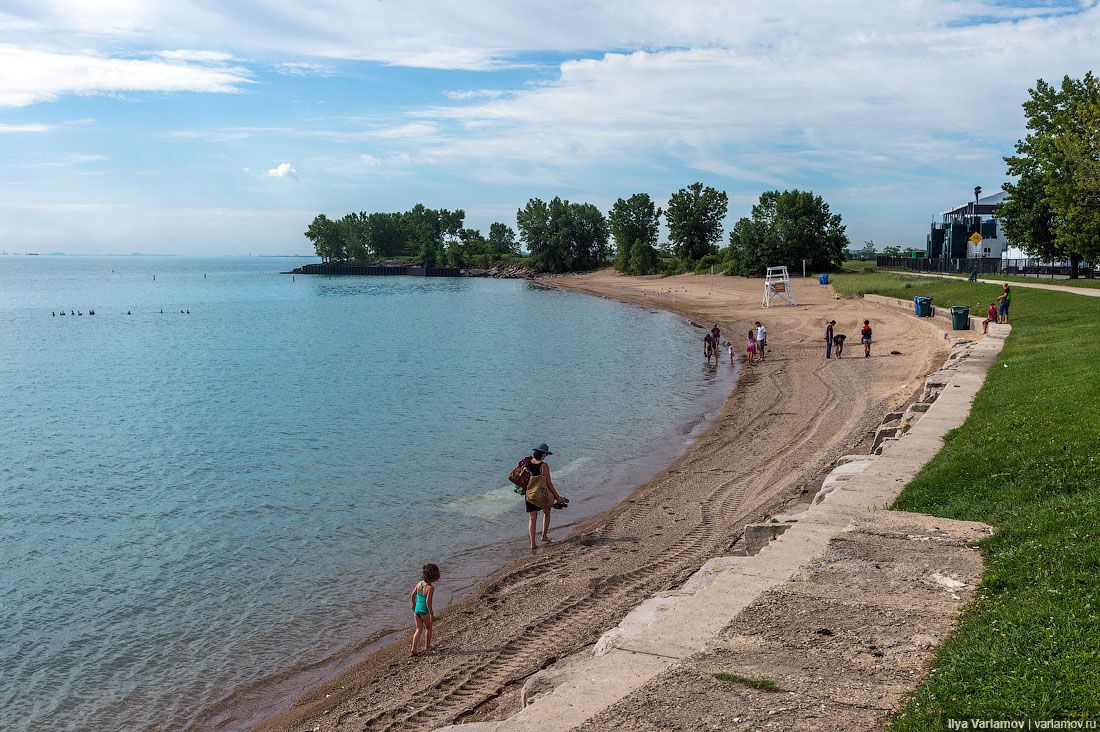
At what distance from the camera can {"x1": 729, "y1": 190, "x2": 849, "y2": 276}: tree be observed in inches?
3762

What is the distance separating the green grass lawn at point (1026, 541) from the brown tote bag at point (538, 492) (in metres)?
6.38

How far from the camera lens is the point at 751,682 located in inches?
271

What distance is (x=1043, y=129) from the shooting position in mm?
42031

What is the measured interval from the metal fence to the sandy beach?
3061cm

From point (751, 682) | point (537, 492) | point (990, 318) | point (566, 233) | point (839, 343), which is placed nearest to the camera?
point (751, 682)

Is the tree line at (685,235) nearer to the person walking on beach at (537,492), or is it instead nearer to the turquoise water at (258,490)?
the turquoise water at (258,490)

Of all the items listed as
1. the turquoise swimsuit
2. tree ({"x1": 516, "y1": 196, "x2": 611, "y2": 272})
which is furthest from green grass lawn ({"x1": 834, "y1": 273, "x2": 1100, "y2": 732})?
tree ({"x1": 516, "y1": 196, "x2": 611, "y2": 272})

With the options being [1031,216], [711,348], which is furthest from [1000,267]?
[711,348]

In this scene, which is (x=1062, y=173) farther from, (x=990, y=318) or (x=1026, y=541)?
(x=1026, y=541)

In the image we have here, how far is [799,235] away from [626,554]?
87188 millimetres

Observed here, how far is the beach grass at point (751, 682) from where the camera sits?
676cm

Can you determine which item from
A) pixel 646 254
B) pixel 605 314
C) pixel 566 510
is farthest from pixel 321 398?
pixel 646 254

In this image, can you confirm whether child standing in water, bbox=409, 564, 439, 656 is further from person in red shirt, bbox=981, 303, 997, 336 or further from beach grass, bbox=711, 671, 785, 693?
person in red shirt, bbox=981, 303, 997, 336

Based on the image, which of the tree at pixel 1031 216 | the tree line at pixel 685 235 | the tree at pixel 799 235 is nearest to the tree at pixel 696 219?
the tree line at pixel 685 235
